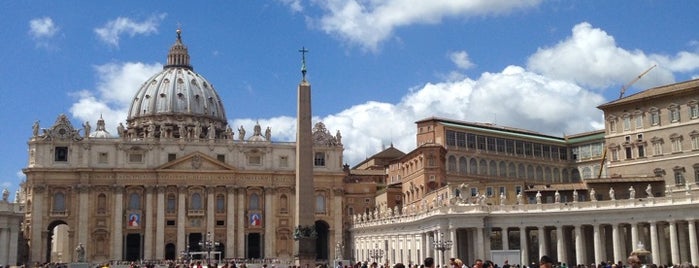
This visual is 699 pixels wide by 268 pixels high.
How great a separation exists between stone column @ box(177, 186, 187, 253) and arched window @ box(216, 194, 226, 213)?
3818mm

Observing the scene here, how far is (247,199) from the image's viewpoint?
97.6 meters

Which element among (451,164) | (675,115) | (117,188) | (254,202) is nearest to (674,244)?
(675,115)

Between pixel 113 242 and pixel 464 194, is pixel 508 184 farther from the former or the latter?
pixel 113 242

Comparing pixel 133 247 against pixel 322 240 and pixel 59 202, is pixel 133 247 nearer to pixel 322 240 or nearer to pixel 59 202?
pixel 59 202

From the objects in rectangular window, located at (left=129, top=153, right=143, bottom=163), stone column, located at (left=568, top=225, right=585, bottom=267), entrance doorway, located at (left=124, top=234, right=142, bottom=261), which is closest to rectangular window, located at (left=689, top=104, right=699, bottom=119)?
stone column, located at (left=568, top=225, right=585, bottom=267)

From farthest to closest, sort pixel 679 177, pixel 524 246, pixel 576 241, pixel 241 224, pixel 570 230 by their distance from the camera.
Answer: pixel 241 224
pixel 679 177
pixel 570 230
pixel 524 246
pixel 576 241

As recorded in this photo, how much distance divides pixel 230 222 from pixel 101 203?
14.5m

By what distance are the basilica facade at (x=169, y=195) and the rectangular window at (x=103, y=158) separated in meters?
0.11

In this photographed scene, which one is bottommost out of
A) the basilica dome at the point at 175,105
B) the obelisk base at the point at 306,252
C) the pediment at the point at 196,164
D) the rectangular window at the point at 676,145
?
the obelisk base at the point at 306,252

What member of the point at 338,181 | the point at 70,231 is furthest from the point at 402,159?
the point at 70,231

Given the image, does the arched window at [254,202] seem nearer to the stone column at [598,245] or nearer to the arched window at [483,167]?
the arched window at [483,167]

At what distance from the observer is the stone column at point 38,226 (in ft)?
296

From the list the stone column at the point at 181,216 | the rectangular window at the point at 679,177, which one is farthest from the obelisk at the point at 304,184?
the stone column at the point at 181,216

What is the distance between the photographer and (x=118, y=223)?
305 ft
